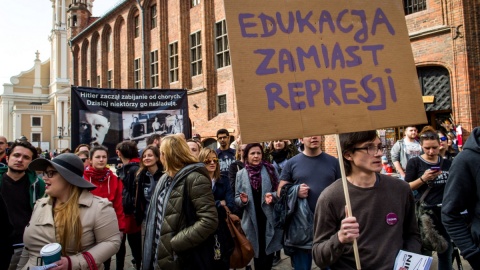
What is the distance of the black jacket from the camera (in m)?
2.38

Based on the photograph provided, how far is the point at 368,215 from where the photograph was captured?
210cm

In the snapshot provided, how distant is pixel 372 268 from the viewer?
2086 mm

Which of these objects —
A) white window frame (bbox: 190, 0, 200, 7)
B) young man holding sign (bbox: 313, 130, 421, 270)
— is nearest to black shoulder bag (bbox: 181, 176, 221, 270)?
young man holding sign (bbox: 313, 130, 421, 270)

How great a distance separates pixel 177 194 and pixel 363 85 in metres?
1.62

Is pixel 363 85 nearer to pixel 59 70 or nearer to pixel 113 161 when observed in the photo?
pixel 113 161

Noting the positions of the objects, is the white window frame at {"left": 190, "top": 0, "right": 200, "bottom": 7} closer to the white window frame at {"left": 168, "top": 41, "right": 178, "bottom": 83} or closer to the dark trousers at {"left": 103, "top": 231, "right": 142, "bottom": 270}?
the white window frame at {"left": 168, "top": 41, "right": 178, "bottom": 83}

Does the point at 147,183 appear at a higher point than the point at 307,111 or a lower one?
lower

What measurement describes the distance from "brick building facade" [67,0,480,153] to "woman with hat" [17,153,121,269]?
550cm

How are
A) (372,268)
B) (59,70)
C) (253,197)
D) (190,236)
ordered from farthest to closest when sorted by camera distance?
(59,70) → (253,197) → (190,236) → (372,268)

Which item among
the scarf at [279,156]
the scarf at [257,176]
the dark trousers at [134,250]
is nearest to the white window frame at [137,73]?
the scarf at [279,156]

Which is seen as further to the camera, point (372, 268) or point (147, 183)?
point (147, 183)

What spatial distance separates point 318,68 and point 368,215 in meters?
0.87

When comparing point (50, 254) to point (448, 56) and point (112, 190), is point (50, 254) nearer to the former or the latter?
point (112, 190)

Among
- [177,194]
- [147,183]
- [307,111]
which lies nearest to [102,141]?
[147,183]
